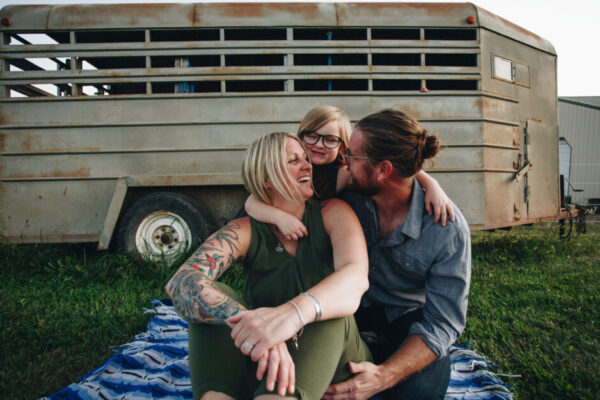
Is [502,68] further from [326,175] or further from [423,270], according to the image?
[423,270]

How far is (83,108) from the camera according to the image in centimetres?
430

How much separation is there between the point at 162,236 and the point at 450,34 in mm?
4066

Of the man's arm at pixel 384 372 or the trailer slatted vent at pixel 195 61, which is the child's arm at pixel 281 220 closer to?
the man's arm at pixel 384 372

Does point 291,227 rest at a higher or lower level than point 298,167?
lower

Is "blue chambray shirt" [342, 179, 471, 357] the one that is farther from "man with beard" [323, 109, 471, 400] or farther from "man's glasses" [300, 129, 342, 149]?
"man's glasses" [300, 129, 342, 149]

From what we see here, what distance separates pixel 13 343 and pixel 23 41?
3377mm

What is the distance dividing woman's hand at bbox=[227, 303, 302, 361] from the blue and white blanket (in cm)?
101

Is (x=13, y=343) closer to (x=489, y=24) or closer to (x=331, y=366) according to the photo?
(x=331, y=366)

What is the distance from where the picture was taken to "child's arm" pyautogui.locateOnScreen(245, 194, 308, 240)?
1.81 meters

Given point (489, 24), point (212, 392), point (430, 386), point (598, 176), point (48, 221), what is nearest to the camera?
point (212, 392)

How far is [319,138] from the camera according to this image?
2645 millimetres

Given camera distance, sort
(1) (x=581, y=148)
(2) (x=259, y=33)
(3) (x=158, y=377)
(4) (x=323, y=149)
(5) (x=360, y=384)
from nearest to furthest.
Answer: (5) (x=360, y=384) → (3) (x=158, y=377) → (4) (x=323, y=149) → (2) (x=259, y=33) → (1) (x=581, y=148)

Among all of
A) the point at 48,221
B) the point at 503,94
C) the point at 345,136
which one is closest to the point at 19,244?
the point at 48,221

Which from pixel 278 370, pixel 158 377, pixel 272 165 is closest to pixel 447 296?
pixel 278 370
